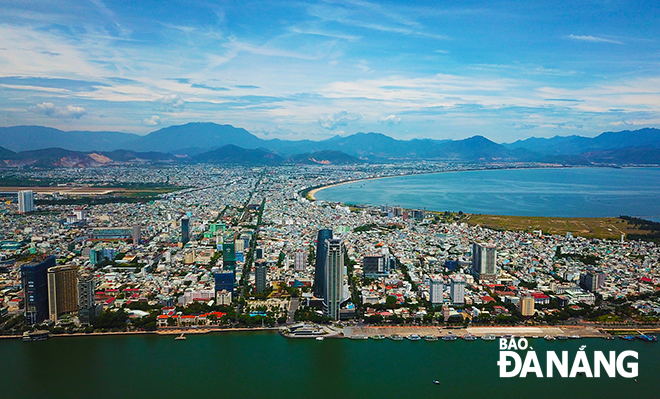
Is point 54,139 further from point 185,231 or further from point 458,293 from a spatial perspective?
point 458,293

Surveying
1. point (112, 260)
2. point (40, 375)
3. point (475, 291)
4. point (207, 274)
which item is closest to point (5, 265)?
point (112, 260)

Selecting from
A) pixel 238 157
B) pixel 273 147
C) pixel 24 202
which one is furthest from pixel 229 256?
pixel 273 147

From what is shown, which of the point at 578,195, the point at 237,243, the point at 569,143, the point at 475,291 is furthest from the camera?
the point at 569,143

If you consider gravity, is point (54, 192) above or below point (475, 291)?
above

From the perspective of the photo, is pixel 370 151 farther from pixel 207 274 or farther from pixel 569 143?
pixel 207 274

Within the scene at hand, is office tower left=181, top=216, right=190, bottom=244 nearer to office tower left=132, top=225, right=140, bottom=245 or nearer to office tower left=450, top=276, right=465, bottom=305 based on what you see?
office tower left=132, top=225, right=140, bottom=245

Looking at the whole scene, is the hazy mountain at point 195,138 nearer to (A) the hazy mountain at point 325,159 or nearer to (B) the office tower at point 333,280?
(A) the hazy mountain at point 325,159

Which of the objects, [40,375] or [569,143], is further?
[569,143]

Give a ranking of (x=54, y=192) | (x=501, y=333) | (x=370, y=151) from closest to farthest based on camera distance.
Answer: (x=501, y=333)
(x=54, y=192)
(x=370, y=151)
